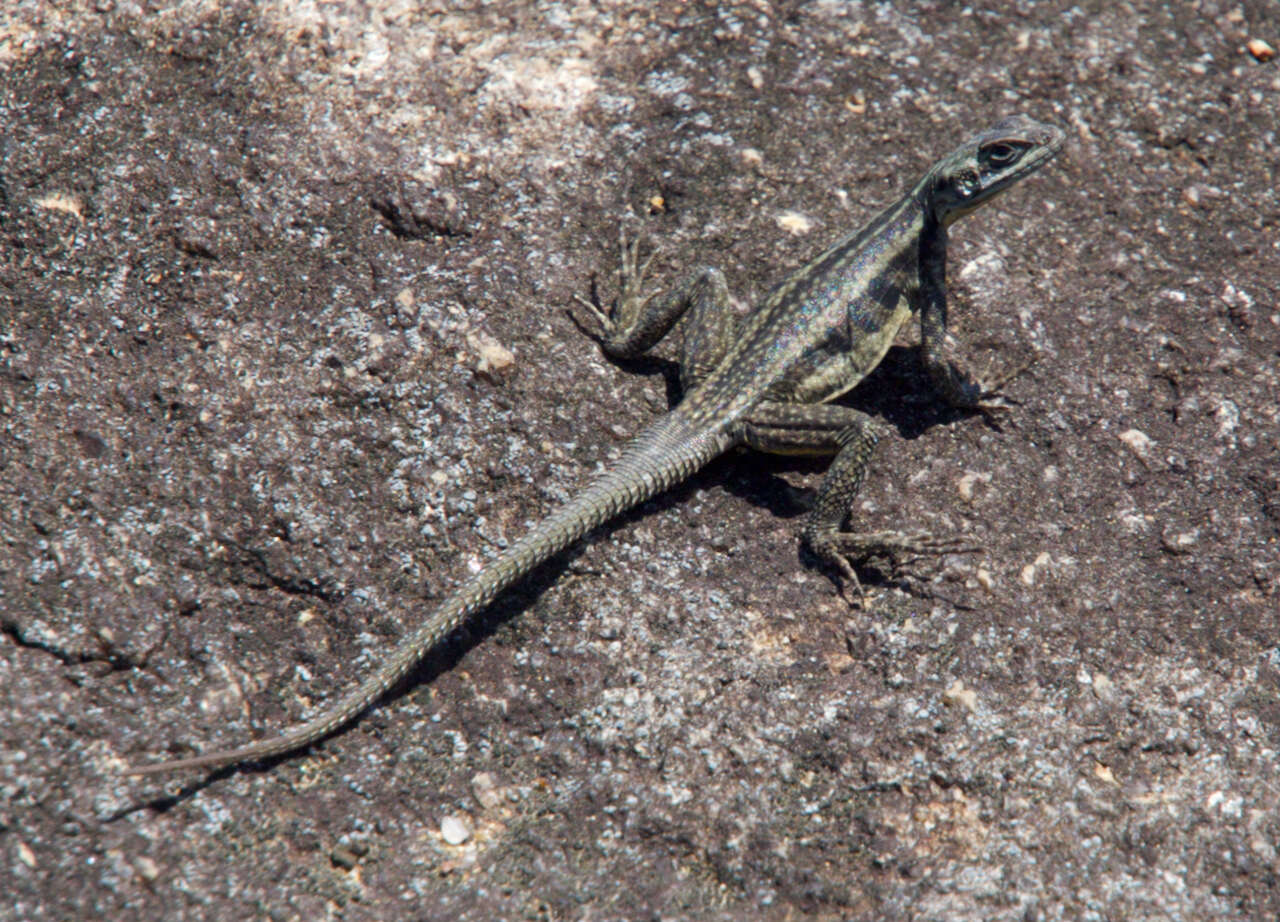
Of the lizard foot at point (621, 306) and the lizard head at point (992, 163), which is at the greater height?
the lizard head at point (992, 163)

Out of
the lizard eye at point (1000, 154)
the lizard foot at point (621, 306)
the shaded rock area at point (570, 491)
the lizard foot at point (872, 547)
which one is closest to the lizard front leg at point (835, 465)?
the lizard foot at point (872, 547)

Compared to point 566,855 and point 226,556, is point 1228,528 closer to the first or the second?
point 566,855

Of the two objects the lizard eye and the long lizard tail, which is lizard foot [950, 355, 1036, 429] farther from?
the long lizard tail

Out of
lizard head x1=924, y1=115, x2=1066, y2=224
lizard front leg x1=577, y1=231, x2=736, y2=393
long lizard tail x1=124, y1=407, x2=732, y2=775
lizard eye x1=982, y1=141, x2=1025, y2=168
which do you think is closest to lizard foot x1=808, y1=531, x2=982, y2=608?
long lizard tail x1=124, y1=407, x2=732, y2=775

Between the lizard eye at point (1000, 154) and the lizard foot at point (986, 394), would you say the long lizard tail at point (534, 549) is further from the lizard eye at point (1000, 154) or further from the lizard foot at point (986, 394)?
the lizard eye at point (1000, 154)

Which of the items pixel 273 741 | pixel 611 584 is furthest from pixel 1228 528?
pixel 273 741
